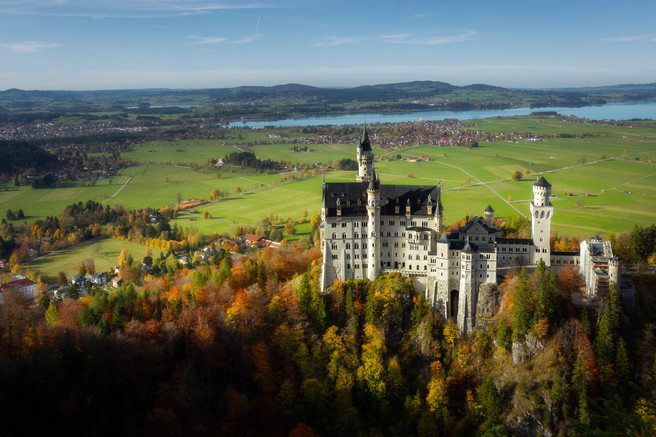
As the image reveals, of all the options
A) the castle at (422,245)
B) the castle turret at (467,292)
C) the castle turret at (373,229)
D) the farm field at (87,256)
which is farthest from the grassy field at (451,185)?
the castle turret at (373,229)

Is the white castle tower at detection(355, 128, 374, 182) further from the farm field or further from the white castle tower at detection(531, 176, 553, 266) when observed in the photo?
the farm field

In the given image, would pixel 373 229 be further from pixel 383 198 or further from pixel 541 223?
pixel 541 223

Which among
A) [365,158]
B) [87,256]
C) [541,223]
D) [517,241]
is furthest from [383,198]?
[87,256]

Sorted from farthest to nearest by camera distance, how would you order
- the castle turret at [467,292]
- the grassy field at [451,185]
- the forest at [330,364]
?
the grassy field at [451,185] → the castle turret at [467,292] → the forest at [330,364]

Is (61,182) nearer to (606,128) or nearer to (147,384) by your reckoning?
(147,384)

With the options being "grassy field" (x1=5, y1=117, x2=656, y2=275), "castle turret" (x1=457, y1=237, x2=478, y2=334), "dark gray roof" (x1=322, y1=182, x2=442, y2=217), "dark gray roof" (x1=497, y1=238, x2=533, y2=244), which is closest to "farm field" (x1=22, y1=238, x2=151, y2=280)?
"grassy field" (x1=5, y1=117, x2=656, y2=275)

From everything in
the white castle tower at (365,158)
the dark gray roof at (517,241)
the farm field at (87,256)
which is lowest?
the farm field at (87,256)

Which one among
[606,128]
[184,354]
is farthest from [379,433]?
[606,128]

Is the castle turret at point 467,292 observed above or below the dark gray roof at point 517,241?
below

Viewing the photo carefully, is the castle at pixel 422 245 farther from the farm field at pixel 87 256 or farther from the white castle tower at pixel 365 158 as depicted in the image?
the farm field at pixel 87 256
